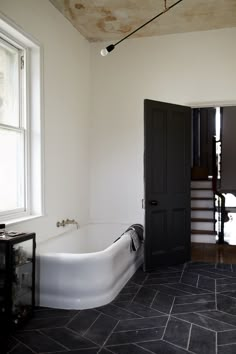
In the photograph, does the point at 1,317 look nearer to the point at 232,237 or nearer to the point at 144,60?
the point at 144,60

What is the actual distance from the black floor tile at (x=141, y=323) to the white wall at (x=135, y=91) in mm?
2322

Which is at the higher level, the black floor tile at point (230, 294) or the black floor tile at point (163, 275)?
the black floor tile at point (230, 294)

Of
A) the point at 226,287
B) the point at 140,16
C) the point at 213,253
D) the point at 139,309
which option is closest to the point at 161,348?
the point at 139,309

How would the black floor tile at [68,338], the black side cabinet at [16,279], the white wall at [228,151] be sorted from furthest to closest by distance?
the white wall at [228,151], the black side cabinet at [16,279], the black floor tile at [68,338]

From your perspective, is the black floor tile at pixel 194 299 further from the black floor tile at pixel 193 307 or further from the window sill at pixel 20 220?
the window sill at pixel 20 220

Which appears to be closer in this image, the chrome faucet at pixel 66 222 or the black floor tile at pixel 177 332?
the black floor tile at pixel 177 332

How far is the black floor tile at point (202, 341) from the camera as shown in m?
2.32

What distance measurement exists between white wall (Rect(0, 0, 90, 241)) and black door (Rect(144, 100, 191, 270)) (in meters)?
1.09

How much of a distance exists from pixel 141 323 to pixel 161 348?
408mm

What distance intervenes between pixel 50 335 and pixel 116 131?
330 centimetres

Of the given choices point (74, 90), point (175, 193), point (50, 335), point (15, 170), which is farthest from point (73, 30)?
point (50, 335)

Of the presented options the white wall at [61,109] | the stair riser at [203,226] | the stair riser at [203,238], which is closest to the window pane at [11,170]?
the white wall at [61,109]

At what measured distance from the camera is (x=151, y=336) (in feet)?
8.29

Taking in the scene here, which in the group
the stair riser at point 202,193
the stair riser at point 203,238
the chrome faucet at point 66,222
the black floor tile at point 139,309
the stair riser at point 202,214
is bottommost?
the black floor tile at point 139,309
